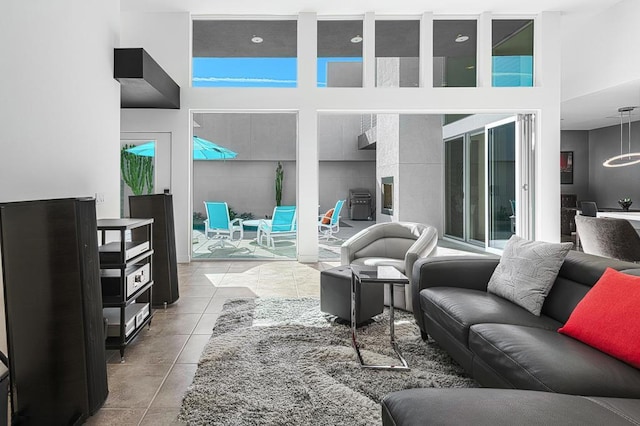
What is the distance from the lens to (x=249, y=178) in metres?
10.2

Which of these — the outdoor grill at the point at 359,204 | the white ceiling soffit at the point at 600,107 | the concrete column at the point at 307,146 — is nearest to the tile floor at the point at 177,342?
the concrete column at the point at 307,146

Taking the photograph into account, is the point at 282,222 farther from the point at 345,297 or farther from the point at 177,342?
the point at 177,342

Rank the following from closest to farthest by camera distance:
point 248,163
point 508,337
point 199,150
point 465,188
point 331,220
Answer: point 508,337
point 199,150
point 465,188
point 331,220
point 248,163

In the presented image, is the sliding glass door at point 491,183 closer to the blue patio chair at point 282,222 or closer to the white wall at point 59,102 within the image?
the blue patio chair at point 282,222

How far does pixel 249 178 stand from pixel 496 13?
21.7 ft

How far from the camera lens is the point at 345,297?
3.16 m

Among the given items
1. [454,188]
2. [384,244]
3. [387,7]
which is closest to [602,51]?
[387,7]

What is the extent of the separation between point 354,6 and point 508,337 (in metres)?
5.59

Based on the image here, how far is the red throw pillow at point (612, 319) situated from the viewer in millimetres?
1587

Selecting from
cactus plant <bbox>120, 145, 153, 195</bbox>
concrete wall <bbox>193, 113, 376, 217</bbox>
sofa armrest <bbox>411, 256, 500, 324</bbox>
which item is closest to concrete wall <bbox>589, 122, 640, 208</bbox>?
concrete wall <bbox>193, 113, 376, 217</bbox>

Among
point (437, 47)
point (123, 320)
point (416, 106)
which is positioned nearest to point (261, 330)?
point (123, 320)

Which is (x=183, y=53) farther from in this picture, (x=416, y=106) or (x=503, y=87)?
(x=503, y=87)

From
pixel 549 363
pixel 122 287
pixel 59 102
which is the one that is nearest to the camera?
pixel 549 363

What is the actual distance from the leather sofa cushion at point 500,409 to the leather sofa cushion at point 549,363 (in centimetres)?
11
